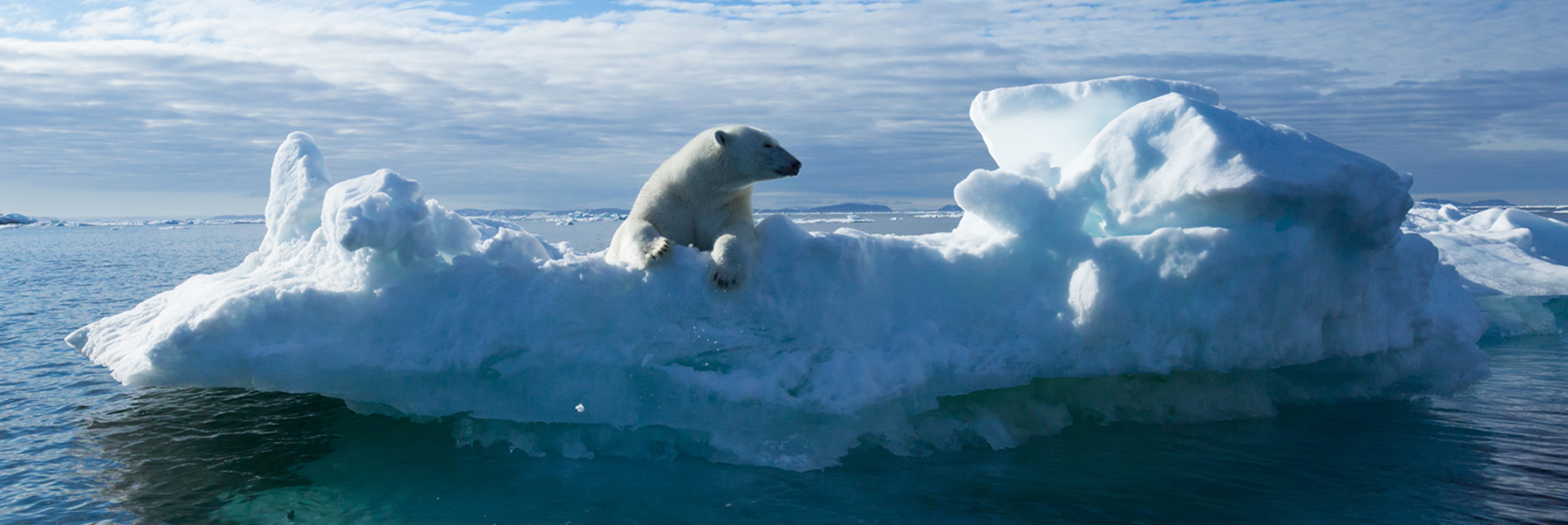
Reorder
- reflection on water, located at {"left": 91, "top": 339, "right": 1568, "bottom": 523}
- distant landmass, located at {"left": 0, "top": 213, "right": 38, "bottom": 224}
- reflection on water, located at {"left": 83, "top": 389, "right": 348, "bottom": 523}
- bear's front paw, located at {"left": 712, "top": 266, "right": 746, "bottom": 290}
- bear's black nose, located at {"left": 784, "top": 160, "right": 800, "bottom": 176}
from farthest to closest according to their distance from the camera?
1. distant landmass, located at {"left": 0, "top": 213, "right": 38, "bottom": 224}
2. bear's black nose, located at {"left": 784, "top": 160, "right": 800, "bottom": 176}
3. bear's front paw, located at {"left": 712, "top": 266, "right": 746, "bottom": 290}
4. reflection on water, located at {"left": 83, "top": 389, "right": 348, "bottom": 523}
5. reflection on water, located at {"left": 91, "top": 339, "right": 1568, "bottom": 523}

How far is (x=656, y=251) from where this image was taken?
17.0 ft

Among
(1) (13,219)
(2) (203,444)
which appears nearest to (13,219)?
(1) (13,219)

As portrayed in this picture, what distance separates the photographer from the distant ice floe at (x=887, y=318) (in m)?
5.18

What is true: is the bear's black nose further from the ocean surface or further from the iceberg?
the iceberg

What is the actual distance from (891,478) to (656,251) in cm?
199

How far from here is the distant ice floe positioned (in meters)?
5.18

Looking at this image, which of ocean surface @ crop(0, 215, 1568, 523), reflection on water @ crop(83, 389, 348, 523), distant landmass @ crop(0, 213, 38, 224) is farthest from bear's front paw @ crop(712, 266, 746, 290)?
distant landmass @ crop(0, 213, 38, 224)

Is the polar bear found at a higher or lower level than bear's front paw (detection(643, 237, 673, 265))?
higher

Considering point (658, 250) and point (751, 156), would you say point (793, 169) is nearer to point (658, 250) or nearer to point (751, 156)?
point (751, 156)

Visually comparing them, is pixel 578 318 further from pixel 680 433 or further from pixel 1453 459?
pixel 1453 459

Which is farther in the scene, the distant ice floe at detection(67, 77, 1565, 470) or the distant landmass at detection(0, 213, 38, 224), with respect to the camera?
the distant landmass at detection(0, 213, 38, 224)

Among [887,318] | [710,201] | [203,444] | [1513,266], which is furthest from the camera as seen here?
[1513,266]

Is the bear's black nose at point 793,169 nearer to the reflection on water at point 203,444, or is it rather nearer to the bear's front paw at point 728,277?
the bear's front paw at point 728,277

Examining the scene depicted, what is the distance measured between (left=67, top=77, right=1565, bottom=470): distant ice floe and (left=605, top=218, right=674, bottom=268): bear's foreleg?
15cm
